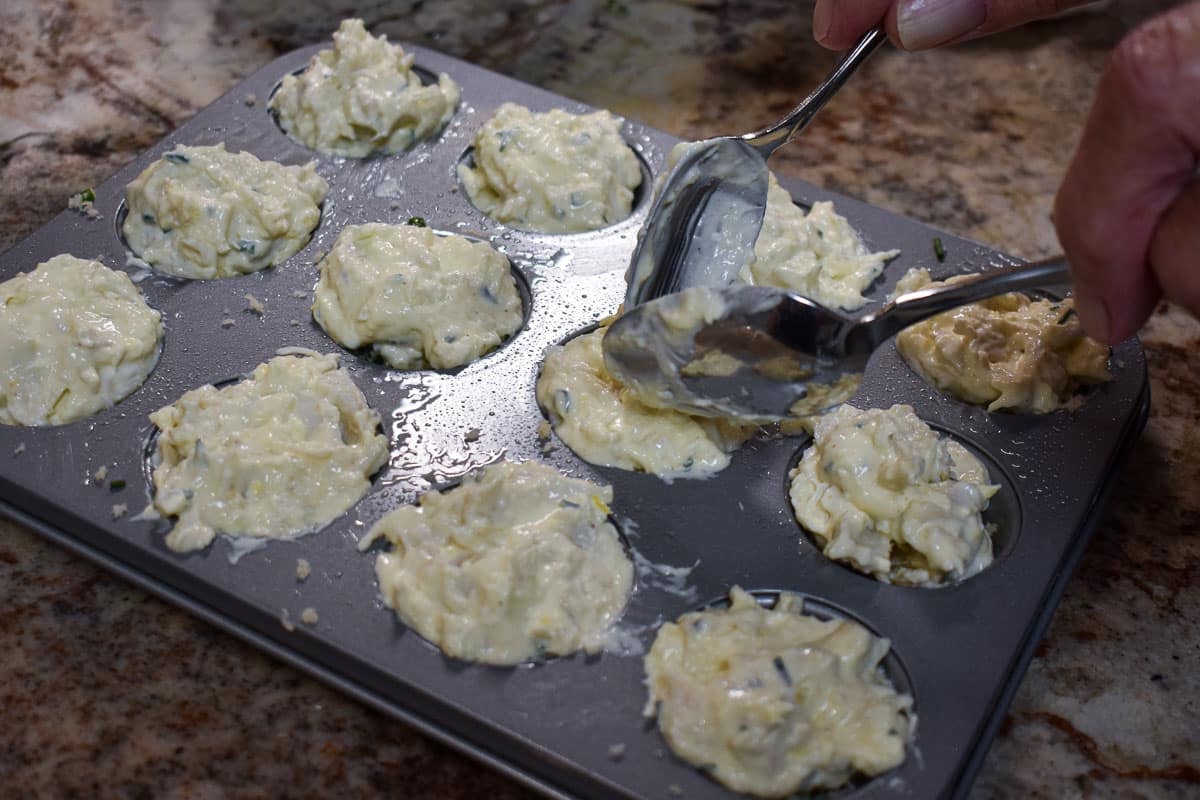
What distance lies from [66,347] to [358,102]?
3.31ft

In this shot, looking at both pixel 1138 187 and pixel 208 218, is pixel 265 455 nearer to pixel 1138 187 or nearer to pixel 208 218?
pixel 208 218

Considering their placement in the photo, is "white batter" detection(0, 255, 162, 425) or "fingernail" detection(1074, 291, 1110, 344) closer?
"fingernail" detection(1074, 291, 1110, 344)

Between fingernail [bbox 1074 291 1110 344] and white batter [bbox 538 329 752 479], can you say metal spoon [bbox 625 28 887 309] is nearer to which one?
white batter [bbox 538 329 752 479]

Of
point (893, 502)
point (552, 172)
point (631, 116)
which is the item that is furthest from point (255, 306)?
point (631, 116)

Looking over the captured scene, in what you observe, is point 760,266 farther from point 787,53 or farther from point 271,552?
point 787,53

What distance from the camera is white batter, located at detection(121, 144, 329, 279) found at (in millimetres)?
2760

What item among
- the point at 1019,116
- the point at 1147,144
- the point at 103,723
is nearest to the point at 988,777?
the point at 1147,144

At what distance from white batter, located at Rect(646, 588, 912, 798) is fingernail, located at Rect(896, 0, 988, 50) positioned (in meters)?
1.33

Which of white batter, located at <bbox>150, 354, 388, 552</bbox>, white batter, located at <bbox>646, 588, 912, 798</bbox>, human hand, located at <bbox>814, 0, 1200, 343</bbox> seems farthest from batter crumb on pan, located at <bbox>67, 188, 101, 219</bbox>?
human hand, located at <bbox>814, 0, 1200, 343</bbox>

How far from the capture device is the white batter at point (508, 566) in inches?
82.0

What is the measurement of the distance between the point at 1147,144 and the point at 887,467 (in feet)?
2.62

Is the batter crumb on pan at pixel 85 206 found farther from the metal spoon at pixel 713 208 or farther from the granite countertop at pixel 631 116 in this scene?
the metal spoon at pixel 713 208

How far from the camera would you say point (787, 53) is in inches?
161

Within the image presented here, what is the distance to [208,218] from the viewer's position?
276 cm
